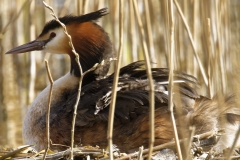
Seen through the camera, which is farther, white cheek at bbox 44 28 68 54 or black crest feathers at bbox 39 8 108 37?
white cheek at bbox 44 28 68 54

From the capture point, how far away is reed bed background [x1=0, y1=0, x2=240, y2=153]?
190 inches

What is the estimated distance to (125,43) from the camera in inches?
324

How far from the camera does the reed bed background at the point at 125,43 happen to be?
483cm

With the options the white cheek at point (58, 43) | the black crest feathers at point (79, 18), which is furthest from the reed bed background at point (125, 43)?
the white cheek at point (58, 43)

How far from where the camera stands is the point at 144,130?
423 cm

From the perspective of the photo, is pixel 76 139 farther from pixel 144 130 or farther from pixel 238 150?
pixel 238 150

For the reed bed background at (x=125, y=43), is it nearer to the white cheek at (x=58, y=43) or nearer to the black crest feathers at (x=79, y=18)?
the black crest feathers at (x=79, y=18)

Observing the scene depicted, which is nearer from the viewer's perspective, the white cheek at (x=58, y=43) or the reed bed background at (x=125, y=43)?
the reed bed background at (x=125, y=43)

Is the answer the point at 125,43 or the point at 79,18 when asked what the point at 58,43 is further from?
the point at 125,43

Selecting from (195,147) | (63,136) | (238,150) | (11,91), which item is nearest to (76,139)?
(63,136)

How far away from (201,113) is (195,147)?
361mm

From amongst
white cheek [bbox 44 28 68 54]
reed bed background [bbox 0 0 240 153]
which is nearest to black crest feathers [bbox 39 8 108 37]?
white cheek [bbox 44 28 68 54]

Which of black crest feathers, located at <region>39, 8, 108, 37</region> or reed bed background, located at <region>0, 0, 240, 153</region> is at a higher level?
black crest feathers, located at <region>39, 8, 108, 37</region>

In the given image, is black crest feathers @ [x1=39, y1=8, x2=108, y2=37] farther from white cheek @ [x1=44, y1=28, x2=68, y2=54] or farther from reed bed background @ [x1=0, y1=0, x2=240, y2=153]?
reed bed background @ [x1=0, y1=0, x2=240, y2=153]
